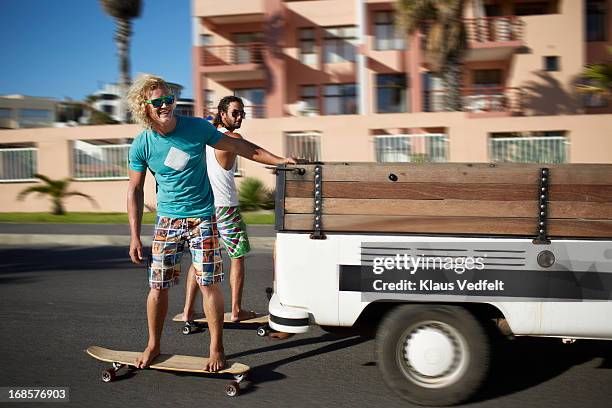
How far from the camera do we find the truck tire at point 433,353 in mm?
3350

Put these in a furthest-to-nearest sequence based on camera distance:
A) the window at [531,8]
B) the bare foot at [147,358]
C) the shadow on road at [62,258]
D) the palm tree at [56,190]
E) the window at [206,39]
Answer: the window at [206,39]
the window at [531,8]
the palm tree at [56,190]
the shadow on road at [62,258]
the bare foot at [147,358]

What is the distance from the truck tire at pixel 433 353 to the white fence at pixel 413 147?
1304 centimetres

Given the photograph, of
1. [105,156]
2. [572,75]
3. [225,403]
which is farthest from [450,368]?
[572,75]

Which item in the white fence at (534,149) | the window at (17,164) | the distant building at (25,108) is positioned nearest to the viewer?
the white fence at (534,149)

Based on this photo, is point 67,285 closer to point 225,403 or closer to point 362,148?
point 225,403

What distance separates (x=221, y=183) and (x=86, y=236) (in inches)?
298

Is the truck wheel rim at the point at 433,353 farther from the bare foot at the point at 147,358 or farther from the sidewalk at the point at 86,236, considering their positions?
the sidewalk at the point at 86,236

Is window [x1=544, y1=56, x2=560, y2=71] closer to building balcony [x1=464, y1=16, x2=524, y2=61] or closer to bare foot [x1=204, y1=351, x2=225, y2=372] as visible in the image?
building balcony [x1=464, y1=16, x2=524, y2=61]

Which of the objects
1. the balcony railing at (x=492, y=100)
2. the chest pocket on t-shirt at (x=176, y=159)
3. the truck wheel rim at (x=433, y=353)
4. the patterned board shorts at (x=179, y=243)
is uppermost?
the balcony railing at (x=492, y=100)

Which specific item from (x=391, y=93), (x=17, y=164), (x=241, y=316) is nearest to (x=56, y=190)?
(x=17, y=164)

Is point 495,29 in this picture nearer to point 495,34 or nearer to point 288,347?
point 495,34

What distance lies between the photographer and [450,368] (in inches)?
135

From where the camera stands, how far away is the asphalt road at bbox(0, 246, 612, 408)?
143 inches

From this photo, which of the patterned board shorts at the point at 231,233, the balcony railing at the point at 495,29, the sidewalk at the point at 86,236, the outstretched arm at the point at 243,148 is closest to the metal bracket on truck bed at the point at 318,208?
the outstretched arm at the point at 243,148
